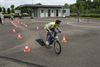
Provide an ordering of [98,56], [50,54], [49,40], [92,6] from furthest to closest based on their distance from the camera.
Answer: [92,6]
[49,40]
[50,54]
[98,56]

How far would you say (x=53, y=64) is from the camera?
1030cm

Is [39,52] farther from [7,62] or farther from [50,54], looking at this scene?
[7,62]

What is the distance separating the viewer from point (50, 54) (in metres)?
12.7

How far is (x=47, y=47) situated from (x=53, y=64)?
4391mm

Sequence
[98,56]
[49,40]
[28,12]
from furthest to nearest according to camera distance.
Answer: [28,12] → [49,40] → [98,56]

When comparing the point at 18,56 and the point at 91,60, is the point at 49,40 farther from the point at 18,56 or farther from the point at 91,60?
the point at 91,60

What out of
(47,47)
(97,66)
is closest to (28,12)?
(47,47)

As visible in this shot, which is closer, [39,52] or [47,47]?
[39,52]

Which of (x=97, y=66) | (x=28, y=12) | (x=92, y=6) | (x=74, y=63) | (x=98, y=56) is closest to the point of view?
(x=97, y=66)

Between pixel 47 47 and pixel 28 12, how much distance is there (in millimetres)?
69021

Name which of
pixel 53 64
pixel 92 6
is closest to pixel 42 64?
pixel 53 64

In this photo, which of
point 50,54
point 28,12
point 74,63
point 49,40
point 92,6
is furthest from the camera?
point 92,6

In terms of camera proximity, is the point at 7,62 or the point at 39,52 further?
the point at 39,52

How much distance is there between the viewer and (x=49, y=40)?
566 inches
